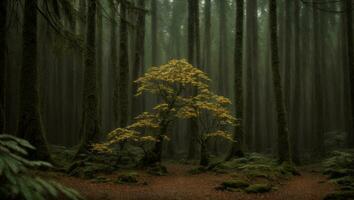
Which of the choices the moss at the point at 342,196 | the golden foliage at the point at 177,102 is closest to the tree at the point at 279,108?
the golden foliage at the point at 177,102

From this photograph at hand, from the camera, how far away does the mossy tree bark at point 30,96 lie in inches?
432

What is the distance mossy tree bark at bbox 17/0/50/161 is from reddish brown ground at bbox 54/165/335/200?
4.62ft

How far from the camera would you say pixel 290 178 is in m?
12.9

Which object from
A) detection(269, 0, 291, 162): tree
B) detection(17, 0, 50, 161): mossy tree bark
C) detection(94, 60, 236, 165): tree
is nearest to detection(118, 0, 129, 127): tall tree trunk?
detection(94, 60, 236, 165): tree

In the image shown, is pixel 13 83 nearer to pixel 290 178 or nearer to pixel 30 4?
pixel 30 4

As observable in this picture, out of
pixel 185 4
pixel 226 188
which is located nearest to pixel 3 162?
pixel 226 188

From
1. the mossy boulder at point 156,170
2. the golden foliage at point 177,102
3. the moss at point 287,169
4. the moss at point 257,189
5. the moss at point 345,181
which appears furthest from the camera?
the golden foliage at point 177,102

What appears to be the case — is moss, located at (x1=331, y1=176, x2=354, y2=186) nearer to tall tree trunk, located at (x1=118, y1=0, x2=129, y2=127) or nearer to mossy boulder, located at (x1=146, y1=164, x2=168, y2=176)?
mossy boulder, located at (x1=146, y1=164, x2=168, y2=176)

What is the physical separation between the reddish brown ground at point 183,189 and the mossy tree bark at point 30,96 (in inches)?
55.5

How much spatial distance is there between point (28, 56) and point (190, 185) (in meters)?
6.68

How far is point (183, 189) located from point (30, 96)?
18.5ft

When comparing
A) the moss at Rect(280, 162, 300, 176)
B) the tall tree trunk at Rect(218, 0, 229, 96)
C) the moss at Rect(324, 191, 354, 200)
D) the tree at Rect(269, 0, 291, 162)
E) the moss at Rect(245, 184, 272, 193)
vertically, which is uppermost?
the tall tree trunk at Rect(218, 0, 229, 96)

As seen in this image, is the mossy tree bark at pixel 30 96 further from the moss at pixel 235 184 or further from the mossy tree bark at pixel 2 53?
the moss at pixel 235 184

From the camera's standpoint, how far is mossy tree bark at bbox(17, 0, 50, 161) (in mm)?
10969
